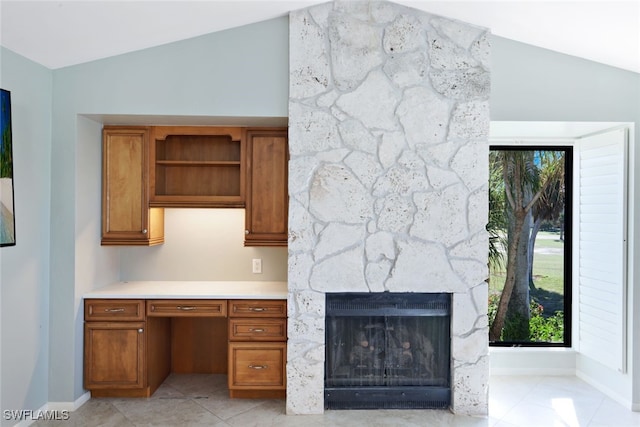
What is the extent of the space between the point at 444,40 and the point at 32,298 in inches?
137

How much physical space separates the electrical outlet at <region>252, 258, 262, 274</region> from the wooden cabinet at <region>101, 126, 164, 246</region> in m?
0.94

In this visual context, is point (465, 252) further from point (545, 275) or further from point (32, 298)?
point (32, 298)

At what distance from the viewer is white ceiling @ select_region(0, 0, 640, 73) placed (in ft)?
8.96

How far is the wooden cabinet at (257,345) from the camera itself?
136 inches

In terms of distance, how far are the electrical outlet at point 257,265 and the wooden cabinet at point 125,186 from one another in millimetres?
936

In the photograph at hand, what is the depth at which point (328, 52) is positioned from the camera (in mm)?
3326

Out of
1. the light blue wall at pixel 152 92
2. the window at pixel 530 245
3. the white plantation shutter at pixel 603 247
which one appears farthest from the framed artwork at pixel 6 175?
the white plantation shutter at pixel 603 247

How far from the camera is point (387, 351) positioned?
3.45 metres

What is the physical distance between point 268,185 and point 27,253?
1762 mm

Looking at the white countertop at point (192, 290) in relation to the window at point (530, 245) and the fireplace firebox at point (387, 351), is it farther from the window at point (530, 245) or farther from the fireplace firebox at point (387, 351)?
the window at point (530, 245)

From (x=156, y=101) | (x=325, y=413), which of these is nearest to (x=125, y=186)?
(x=156, y=101)

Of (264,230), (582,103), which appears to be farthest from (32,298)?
(582,103)

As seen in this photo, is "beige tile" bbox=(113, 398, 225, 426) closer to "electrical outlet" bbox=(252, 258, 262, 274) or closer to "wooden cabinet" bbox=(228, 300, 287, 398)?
"wooden cabinet" bbox=(228, 300, 287, 398)

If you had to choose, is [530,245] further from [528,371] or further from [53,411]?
[53,411]
